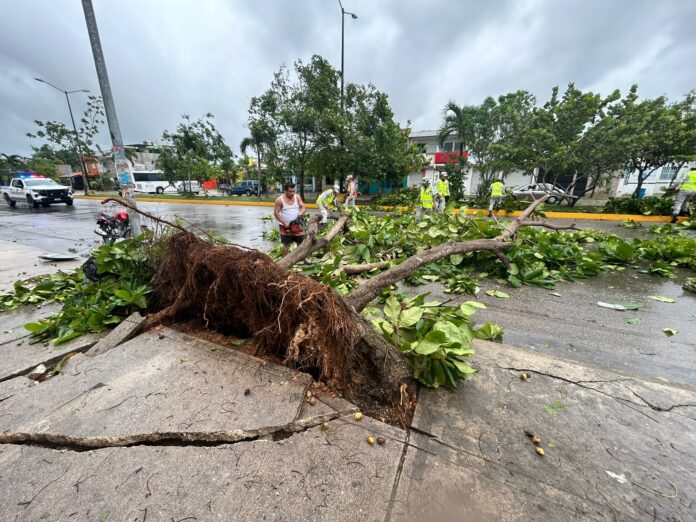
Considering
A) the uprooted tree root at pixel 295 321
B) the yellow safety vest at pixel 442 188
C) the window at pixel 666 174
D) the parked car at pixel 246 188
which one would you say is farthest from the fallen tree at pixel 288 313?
the window at pixel 666 174

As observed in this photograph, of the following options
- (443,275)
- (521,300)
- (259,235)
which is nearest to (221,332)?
(443,275)

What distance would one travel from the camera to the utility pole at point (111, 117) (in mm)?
5410

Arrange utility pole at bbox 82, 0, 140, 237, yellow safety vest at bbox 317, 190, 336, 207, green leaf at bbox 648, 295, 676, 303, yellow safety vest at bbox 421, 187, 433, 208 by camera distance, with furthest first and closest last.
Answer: yellow safety vest at bbox 421, 187, 433, 208 < yellow safety vest at bbox 317, 190, 336, 207 < utility pole at bbox 82, 0, 140, 237 < green leaf at bbox 648, 295, 676, 303

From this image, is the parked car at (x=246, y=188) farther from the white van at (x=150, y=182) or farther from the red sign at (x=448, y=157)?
the red sign at (x=448, y=157)

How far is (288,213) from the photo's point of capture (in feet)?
19.4

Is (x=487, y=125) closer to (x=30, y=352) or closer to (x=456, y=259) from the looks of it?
(x=456, y=259)

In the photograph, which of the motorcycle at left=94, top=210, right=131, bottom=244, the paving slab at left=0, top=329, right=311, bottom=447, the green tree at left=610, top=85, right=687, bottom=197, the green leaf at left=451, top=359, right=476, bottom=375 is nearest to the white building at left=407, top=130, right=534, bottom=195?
the green tree at left=610, top=85, right=687, bottom=197

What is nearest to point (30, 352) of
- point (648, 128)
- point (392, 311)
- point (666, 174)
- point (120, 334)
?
point (120, 334)

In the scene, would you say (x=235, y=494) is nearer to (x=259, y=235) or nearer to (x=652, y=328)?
(x=652, y=328)

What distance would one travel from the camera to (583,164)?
14359 millimetres

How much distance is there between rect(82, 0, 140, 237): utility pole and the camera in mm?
5410

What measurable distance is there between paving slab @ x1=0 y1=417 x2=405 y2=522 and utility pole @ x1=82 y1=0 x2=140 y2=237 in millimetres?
4784

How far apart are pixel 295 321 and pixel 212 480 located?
1.12 metres

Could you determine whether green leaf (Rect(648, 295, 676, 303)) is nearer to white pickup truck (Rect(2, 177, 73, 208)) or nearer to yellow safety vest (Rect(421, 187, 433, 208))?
yellow safety vest (Rect(421, 187, 433, 208))
